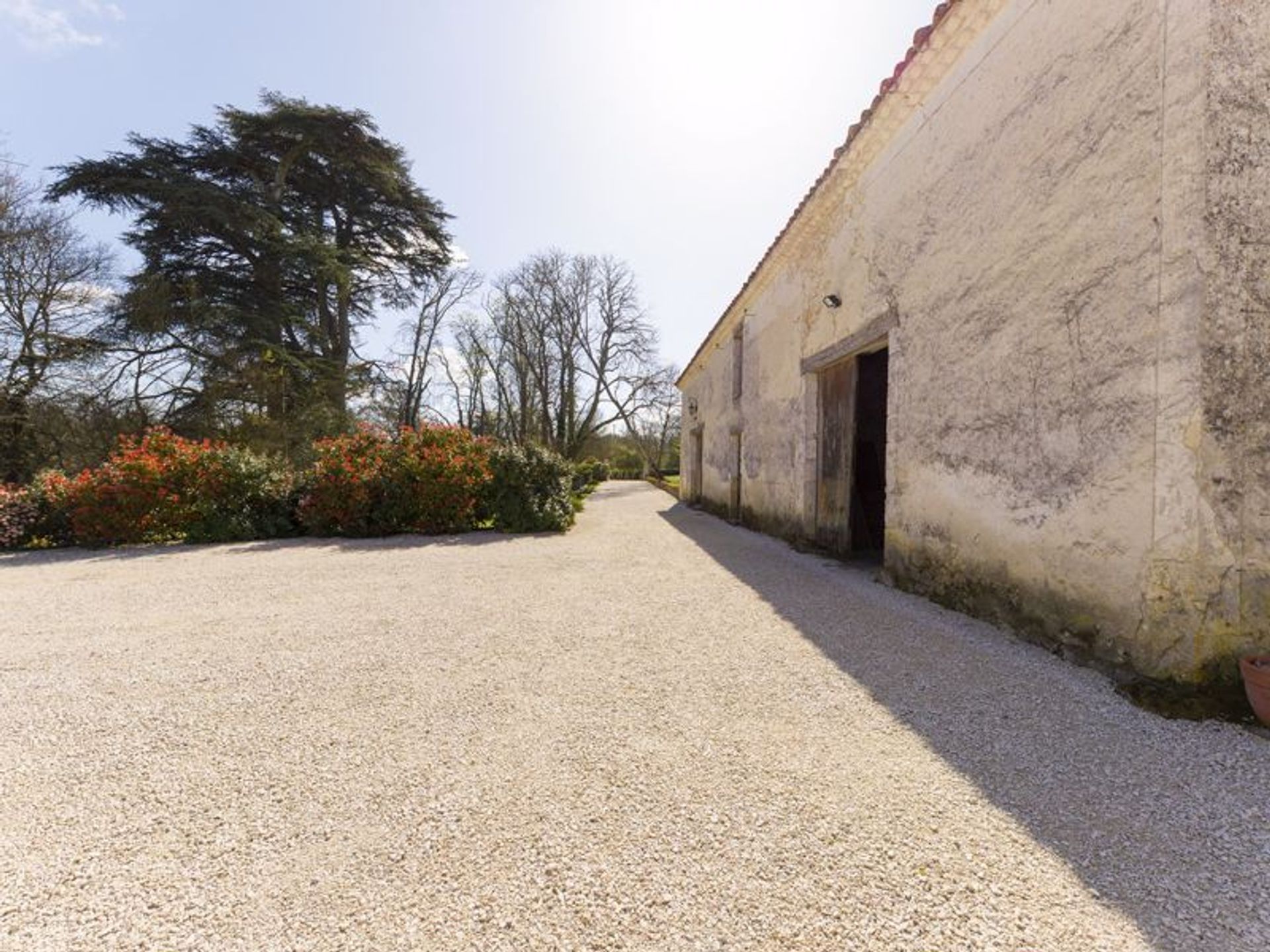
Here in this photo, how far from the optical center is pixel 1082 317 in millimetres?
3369

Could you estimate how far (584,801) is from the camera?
200 cm

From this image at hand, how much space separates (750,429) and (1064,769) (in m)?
8.93

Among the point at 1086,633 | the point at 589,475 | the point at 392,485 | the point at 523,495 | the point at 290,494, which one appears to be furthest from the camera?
the point at 589,475

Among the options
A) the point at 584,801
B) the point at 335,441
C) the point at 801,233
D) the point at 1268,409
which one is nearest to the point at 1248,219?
the point at 1268,409

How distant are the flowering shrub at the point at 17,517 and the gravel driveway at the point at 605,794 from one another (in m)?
6.12

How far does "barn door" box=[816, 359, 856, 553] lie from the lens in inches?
287

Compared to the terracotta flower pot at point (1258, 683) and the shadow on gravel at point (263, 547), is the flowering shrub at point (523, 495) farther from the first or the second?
the terracotta flower pot at point (1258, 683)

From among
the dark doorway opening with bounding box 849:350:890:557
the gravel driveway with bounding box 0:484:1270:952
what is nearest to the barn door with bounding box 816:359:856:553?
the dark doorway opening with bounding box 849:350:890:557

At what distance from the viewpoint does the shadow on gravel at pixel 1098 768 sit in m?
1.56

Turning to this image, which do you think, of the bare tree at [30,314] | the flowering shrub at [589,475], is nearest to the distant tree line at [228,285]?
the bare tree at [30,314]

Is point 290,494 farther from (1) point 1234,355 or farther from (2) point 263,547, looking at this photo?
(1) point 1234,355

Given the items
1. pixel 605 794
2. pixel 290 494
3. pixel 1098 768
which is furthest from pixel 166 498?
pixel 1098 768

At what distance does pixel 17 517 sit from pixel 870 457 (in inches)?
528

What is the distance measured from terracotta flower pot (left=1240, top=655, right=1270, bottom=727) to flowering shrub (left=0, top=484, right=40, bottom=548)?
533 inches
